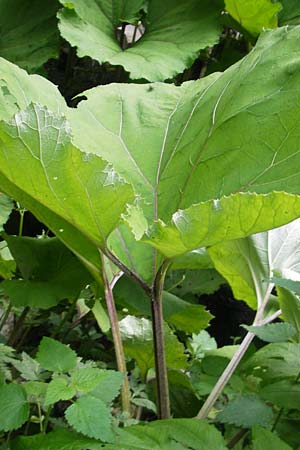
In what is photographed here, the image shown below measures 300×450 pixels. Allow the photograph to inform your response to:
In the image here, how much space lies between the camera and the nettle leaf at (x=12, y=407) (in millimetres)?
846

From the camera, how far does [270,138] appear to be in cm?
108

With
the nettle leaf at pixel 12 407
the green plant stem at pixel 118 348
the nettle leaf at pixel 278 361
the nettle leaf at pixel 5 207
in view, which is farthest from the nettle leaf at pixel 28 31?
the nettle leaf at pixel 12 407

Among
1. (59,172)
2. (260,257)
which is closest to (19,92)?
(59,172)

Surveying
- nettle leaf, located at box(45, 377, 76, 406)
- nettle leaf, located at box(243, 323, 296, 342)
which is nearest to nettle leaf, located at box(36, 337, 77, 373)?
nettle leaf, located at box(45, 377, 76, 406)

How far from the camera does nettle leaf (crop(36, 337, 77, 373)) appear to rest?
0.90 metres

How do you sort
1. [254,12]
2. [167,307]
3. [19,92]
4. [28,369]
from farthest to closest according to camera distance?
[254,12]
[167,307]
[19,92]
[28,369]

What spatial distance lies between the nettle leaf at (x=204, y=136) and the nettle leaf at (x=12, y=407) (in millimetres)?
308

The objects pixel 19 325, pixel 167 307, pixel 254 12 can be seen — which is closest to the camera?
pixel 167 307

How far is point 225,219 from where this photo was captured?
88cm

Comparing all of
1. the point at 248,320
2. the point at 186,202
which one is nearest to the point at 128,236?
the point at 186,202

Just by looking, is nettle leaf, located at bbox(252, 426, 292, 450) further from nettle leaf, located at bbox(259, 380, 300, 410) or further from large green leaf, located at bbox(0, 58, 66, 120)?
large green leaf, located at bbox(0, 58, 66, 120)

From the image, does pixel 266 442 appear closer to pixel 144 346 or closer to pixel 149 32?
pixel 144 346

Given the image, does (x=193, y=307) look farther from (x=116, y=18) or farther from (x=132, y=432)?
(x=116, y=18)

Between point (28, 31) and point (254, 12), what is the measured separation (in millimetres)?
705
